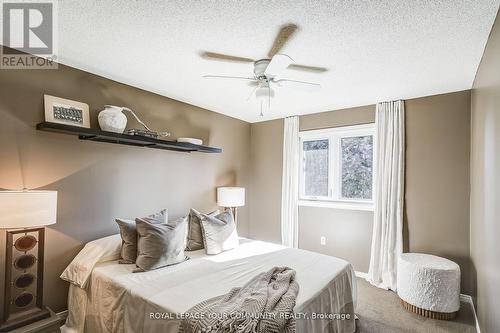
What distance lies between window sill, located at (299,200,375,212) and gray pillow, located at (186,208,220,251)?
195cm

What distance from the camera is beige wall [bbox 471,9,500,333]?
1.69 metres

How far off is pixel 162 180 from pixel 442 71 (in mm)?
3364

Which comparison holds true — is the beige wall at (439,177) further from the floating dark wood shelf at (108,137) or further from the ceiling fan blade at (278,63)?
the floating dark wood shelf at (108,137)

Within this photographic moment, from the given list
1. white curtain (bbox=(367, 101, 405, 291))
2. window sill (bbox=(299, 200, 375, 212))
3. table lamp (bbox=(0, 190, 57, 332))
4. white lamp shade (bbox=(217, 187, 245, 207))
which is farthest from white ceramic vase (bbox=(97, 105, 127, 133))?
white curtain (bbox=(367, 101, 405, 291))

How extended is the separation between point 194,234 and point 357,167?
258cm

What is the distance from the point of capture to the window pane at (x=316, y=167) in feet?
13.6

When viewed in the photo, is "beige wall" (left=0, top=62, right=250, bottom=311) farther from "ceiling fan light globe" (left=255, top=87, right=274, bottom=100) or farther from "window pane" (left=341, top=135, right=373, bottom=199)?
"window pane" (left=341, top=135, right=373, bottom=199)

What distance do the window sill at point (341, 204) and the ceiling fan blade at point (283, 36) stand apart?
103 inches

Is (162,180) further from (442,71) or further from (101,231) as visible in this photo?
(442,71)

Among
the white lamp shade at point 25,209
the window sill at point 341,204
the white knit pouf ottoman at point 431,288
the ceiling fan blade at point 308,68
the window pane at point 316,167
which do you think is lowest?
the white knit pouf ottoman at point 431,288

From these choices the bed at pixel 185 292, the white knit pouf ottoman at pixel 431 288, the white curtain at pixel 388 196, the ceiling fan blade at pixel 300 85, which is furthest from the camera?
the white curtain at pixel 388 196

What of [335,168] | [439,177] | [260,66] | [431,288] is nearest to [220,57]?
[260,66]

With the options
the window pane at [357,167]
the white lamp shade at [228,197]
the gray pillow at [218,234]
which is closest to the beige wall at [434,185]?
the window pane at [357,167]

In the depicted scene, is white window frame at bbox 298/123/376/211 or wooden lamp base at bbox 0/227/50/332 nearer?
wooden lamp base at bbox 0/227/50/332
